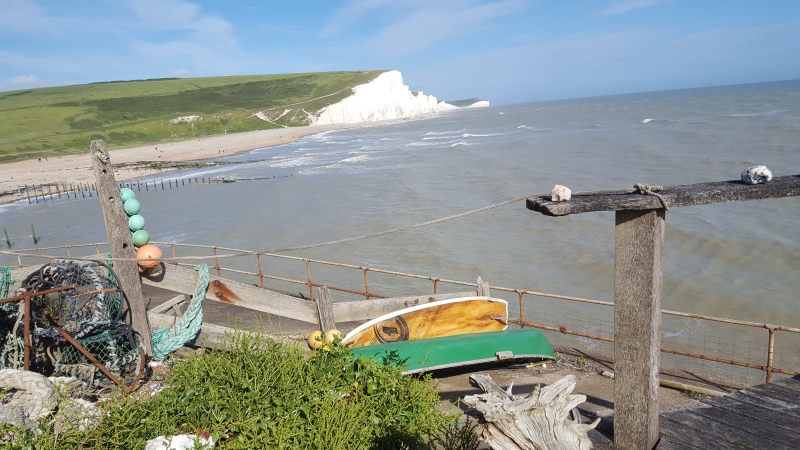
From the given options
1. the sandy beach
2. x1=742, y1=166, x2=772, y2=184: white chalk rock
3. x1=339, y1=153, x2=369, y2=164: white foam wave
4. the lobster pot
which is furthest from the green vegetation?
x1=339, y1=153, x2=369, y2=164: white foam wave

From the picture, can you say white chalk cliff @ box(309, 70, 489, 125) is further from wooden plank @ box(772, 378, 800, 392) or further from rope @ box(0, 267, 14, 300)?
wooden plank @ box(772, 378, 800, 392)

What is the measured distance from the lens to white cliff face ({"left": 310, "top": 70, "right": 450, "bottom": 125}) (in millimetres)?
145125

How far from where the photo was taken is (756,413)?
4.09 m

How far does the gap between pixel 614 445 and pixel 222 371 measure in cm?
378

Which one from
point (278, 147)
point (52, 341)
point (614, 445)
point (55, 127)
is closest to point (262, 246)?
point (52, 341)

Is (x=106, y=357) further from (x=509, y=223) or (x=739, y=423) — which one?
(x=509, y=223)

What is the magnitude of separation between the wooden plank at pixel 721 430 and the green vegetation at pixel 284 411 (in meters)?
1.71

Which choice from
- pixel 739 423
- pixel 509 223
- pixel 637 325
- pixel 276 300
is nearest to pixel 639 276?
pixel 637 325

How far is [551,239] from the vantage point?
21328mm

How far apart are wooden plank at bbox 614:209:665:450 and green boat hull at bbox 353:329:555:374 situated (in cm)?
296

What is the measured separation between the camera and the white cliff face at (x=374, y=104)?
5714 inches

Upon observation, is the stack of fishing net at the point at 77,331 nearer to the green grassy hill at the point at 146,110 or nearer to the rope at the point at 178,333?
the rope at the point at 178,333

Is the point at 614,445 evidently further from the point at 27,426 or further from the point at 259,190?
the point at 259,190

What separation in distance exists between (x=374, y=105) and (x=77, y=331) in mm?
158784
